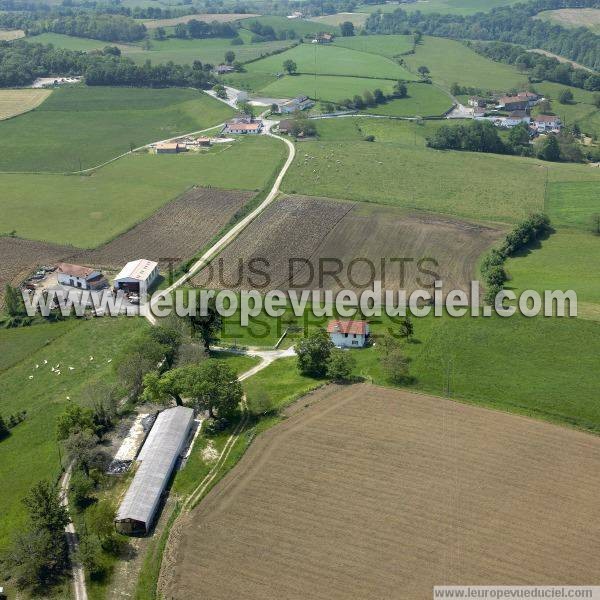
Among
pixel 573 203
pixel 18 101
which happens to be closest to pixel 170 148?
pixel 18 101

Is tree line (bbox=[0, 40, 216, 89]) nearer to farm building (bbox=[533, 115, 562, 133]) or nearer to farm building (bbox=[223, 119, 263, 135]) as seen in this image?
farm building (bbox=[223, 119, 263, 135])

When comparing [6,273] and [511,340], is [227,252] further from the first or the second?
[511,340]

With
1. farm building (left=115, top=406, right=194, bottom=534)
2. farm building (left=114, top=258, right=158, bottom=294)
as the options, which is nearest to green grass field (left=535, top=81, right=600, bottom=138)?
farm building (left=114, top=258, right=158, bottom=294)

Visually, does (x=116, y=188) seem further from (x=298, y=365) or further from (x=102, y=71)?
(x=102, y=71)

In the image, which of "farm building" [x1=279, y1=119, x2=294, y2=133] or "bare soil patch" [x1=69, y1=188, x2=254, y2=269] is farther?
"farm building" [x1=279, y1=119, x2=294, y2=133]

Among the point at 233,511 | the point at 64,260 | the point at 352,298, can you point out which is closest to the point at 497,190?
the point at 352,298
